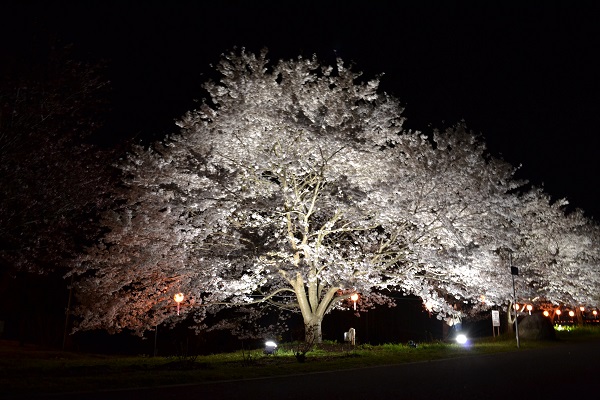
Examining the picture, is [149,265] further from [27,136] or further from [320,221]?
[320,221]

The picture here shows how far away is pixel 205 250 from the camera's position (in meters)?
19.0

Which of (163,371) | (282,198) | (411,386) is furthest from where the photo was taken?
(282,198)

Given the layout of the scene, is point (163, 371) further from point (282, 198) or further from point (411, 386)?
point (282, 198)

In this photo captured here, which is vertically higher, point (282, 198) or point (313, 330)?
point (282, 198)

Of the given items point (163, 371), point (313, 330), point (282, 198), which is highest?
point (282, 198)

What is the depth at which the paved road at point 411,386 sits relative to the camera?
8.34 metres

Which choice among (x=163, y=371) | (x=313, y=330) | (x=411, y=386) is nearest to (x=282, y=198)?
(x=313, y=330)

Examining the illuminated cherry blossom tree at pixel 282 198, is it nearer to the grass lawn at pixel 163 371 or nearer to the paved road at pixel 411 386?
the grass lawn at pixel 163 371

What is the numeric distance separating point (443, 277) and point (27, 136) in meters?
15.4

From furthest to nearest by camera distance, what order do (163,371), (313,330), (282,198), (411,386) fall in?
(313,330) → (282,198) → (163,371) → (411,386)

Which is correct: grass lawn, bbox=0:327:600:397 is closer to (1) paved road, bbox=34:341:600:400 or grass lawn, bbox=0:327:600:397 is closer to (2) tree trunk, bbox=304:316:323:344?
(1) paved road, bbox=34:341:600:400

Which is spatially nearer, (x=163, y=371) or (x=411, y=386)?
(x=411, y=386)

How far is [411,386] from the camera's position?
9.63 m

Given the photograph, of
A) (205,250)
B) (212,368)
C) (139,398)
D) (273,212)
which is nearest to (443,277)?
(273,212)
